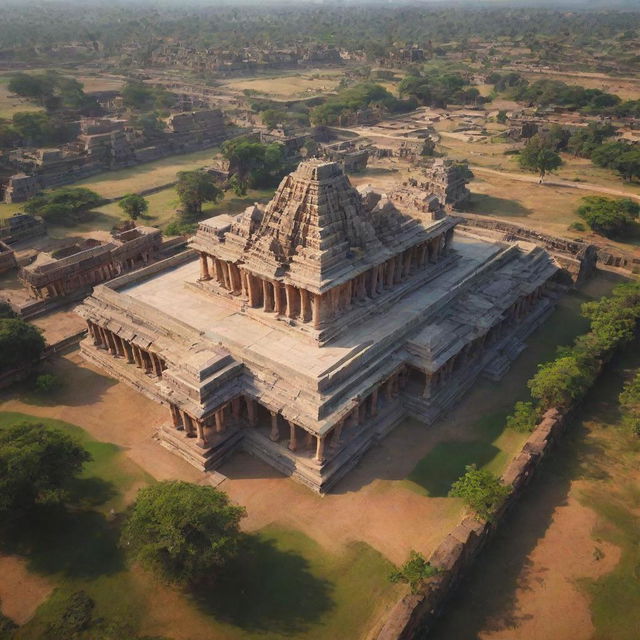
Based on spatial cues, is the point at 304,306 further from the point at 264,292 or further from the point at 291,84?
the point at 291,84

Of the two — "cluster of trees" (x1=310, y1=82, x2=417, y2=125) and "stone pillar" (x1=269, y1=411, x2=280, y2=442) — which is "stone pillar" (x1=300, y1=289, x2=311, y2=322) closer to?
"stone pillar" (x1=269, y1=411, x2=280, y2=442)

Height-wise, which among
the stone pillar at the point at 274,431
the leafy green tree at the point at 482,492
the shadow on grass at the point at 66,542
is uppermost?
the leafy green tree at the point at 482,492

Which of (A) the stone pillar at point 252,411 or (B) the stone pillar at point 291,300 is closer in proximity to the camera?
(A) the stone pillar at point 252,411

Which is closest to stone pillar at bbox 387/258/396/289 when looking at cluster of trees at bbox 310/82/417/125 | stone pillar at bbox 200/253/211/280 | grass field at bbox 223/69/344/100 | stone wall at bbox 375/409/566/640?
stone pillar at bbox 200/253/211/280

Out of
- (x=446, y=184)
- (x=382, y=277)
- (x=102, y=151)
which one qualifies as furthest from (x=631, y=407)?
(x=102, y=151)

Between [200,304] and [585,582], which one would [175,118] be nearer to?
[200,304]

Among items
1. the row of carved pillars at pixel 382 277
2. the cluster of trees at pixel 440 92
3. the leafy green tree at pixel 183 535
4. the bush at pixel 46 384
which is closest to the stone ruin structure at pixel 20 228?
the bush at pixel 46 384

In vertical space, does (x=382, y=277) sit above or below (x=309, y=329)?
above

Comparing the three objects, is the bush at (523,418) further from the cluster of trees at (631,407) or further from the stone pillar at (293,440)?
the stone pillar at (293,440)
